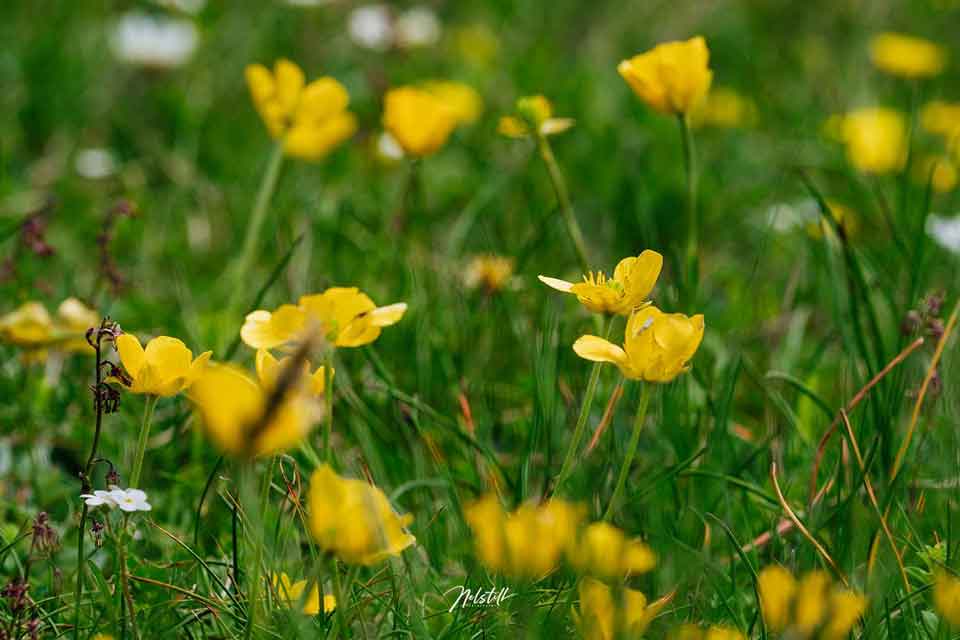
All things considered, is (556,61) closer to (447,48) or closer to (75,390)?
(447,48)

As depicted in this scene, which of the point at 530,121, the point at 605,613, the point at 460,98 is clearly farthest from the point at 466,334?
the point at 460,98

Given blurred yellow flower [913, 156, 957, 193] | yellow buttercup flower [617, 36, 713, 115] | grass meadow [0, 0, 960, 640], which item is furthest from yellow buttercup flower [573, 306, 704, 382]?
blurred yellow flower [913, 156, 957, 193]

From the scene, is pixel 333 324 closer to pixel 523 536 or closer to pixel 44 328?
pixel 523 536

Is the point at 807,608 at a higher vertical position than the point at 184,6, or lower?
higher

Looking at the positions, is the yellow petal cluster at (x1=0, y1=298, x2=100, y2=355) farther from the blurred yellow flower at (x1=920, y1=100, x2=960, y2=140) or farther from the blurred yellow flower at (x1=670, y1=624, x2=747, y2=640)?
the blurred yellow flower at (x1=920, y1=100, x2=960, y2=140)

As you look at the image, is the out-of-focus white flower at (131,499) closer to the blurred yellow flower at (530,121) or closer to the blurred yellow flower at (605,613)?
the blurred yellow flower at (605,613)

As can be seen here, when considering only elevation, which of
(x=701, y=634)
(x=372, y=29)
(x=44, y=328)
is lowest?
(x=372, y=29)

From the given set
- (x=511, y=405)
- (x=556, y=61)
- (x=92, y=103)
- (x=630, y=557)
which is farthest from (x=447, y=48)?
(x=630, y=557)
